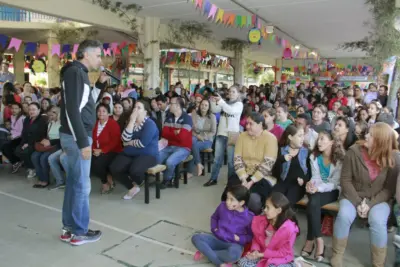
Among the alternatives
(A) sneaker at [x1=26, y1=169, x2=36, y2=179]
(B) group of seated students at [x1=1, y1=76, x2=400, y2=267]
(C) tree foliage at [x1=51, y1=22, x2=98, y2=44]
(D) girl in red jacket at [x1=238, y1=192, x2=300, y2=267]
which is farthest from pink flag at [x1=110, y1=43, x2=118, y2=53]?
(D) girl in red jacket at [x1=238, y1=192, x2=300, y2=267]

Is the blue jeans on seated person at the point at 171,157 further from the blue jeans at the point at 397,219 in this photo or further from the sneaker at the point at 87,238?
the blue jeans at the point at 397,219

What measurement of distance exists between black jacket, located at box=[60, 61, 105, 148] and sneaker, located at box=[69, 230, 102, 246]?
0.81m

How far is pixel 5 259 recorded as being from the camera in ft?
8.73

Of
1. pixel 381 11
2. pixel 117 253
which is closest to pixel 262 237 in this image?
pixel 117 253

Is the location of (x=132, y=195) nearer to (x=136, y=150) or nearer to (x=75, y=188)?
(x=136, y=150)

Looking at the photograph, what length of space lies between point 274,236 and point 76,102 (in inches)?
68.8

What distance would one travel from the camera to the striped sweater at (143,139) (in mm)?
4047

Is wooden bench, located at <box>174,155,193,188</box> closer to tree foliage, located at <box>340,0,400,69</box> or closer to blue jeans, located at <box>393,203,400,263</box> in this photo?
blue jeans, located at <box>393,203,400,263</box>

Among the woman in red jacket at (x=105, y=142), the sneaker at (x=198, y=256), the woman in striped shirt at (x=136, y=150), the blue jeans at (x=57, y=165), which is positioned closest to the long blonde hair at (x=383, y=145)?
the sneaker at (x=198, y=256)

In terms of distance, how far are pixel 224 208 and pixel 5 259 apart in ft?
5.65

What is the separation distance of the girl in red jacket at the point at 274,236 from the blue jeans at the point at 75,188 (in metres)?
1.33

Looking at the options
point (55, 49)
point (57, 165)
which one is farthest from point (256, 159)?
point (55, 49)

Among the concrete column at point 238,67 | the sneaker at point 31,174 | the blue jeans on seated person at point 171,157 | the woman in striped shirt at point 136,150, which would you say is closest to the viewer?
the woman in striped shirt at point 136,150

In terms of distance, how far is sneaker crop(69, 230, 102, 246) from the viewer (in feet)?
9.44
